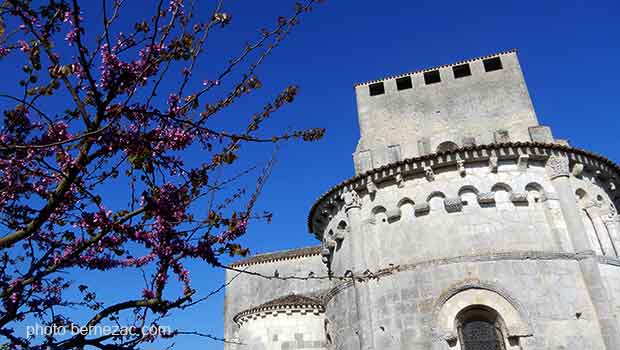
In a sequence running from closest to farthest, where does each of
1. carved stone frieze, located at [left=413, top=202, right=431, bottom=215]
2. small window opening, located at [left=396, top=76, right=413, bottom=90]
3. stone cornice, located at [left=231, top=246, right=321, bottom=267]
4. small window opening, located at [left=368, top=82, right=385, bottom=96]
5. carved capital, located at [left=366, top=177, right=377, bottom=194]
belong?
carved stone frieze, located at [left=413, top=202, right=431, bottom=215] < carved capital, located at [left=366, top=177, right=377, bottom=194] < small window opening, located at [left=396, top=76, right=413, bottom=90] < small window opening, located at [left=368, top=82, right=385, bottom=96] < stone cornice, located at [left=231, top=246, right=321, bottom=267]

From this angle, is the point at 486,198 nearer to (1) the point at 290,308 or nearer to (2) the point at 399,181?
(2) the point at 399,181

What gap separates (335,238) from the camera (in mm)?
16656

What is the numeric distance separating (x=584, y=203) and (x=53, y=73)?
14.8m

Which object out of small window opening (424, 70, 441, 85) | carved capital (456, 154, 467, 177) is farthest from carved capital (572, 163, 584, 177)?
small window opening (424, 70, 441, 85)

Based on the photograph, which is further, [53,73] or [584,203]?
[584,203]

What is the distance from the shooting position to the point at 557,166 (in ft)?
46.3

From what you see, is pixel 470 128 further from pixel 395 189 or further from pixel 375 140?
pixel 395 189

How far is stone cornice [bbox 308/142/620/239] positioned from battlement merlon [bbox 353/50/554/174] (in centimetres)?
316

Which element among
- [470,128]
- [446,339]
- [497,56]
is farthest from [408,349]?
[497,56]

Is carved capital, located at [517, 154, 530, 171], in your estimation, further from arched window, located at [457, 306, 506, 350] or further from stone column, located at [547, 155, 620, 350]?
arched window, located at [457, 306, 506, 350]

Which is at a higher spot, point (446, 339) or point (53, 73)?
point (53, 73)

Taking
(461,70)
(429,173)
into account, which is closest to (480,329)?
(429,173)

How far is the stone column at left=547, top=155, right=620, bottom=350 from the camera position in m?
12.0

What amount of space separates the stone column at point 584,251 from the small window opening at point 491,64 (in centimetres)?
795
